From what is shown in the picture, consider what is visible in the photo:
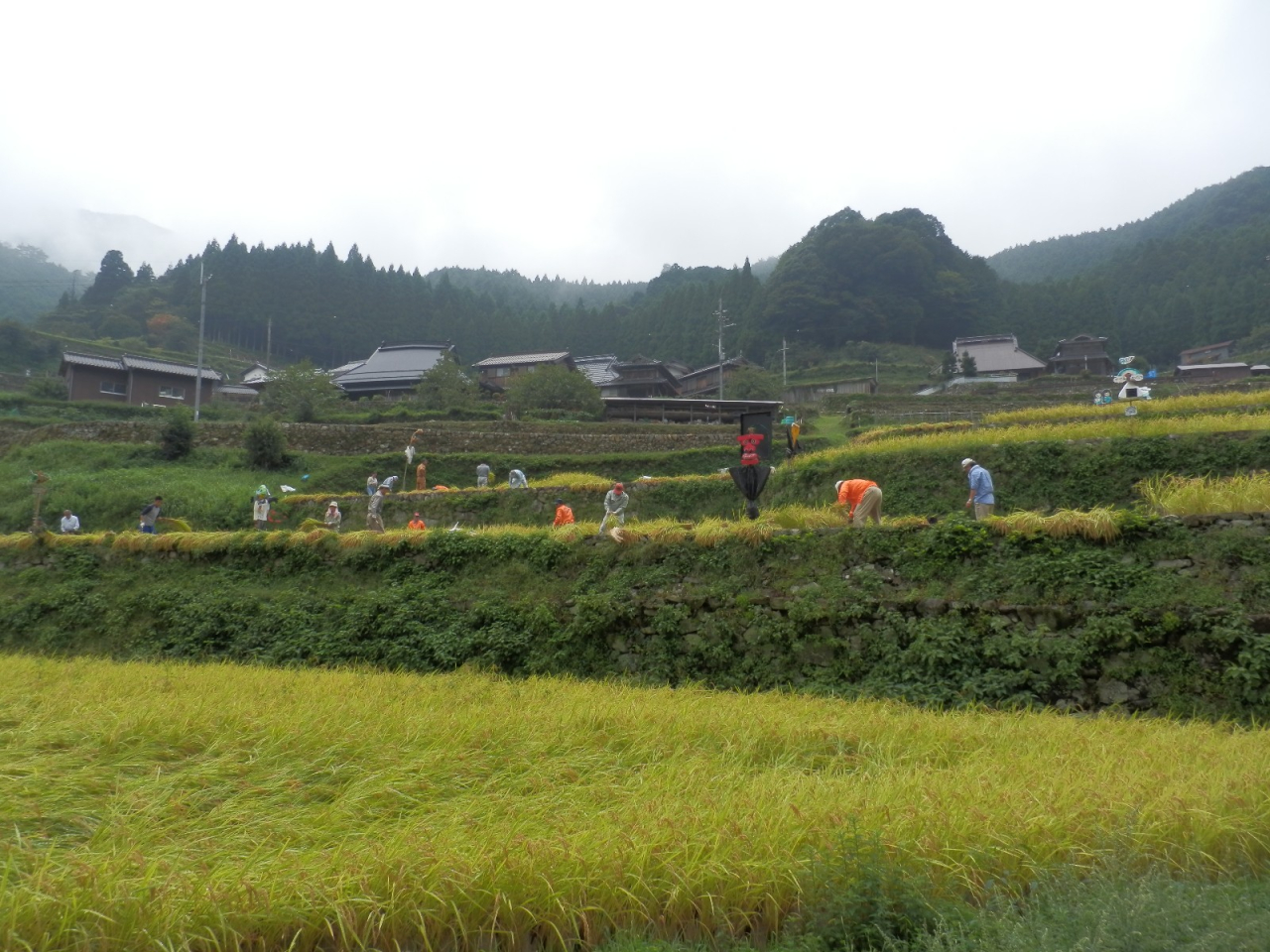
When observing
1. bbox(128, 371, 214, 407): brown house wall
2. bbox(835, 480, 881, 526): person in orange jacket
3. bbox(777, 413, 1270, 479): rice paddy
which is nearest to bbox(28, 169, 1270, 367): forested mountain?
bbox(128, 371, 214, 407): brown house wall

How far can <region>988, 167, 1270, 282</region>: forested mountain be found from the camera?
282ft

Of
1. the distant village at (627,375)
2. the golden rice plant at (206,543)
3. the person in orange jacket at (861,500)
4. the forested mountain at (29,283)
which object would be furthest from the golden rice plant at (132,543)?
the forested mountain at (29,283)

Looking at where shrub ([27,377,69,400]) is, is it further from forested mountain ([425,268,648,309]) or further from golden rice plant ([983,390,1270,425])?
forested mountain ([425,268,648,309])

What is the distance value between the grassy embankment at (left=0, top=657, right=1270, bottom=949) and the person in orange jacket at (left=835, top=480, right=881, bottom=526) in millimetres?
4333

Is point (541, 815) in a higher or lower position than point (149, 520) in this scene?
higher

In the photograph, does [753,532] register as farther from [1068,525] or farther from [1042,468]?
[1042,468]

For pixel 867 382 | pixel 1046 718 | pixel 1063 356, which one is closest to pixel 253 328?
pixel 867 382

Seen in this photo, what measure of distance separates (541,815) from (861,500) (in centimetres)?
773

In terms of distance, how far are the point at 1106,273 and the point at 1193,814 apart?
84646mm

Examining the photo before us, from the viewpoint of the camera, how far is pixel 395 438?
104ft

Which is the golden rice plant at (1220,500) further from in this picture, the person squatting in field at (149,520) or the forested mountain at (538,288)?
the forested mountain at (538,288)

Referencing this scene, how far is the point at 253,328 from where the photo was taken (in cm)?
7488

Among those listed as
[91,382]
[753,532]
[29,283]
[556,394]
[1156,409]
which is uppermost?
[29,283]

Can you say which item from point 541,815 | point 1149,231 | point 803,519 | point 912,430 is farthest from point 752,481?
point 1149,231
